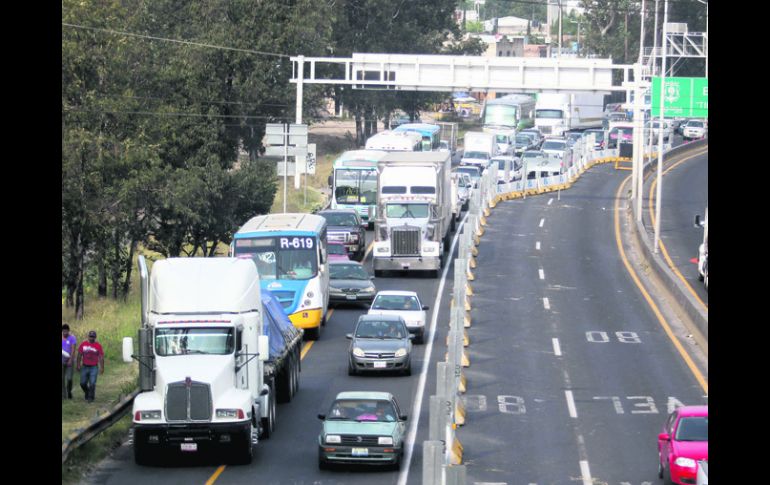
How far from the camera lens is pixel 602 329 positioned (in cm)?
4216

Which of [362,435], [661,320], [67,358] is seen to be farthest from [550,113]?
[362,435]

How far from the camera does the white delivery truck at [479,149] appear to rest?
82.6m

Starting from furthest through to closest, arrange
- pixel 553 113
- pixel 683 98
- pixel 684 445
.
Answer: pixel 553 113 → pixel 683 98 → pixel 684 445

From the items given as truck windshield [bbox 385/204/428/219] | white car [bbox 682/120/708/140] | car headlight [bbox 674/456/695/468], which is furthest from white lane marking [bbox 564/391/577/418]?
white car [bbox 682/120/708/140]

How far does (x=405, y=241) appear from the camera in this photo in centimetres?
4931

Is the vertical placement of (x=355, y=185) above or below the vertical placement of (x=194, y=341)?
above

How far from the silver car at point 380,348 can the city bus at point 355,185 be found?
24543 millimetres

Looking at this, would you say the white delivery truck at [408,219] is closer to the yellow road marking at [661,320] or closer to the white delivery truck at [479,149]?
the yellow road marking at [661,320]

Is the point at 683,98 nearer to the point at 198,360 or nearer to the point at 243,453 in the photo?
the point at 243,453

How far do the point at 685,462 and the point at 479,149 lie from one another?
205 feet

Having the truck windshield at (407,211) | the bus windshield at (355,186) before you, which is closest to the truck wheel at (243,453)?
the truck windshield at (407,211)
